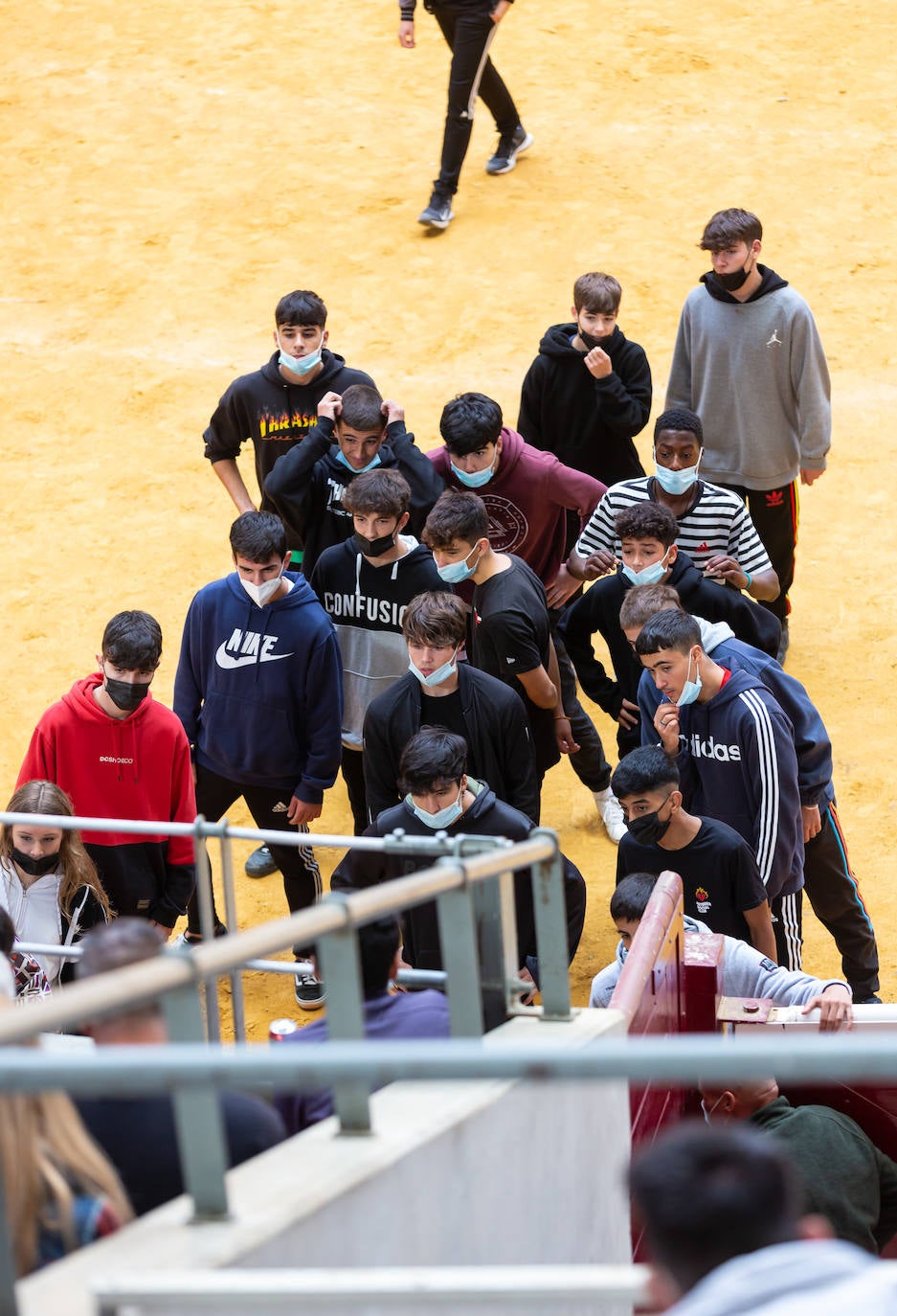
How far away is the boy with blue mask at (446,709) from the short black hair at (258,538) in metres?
0.56

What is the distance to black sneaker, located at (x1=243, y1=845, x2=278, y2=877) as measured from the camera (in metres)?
7.76

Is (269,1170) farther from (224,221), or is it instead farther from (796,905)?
(224,221)

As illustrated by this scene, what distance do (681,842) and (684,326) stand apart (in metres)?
3.30

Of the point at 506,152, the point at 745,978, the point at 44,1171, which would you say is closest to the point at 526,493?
the point at 745,978

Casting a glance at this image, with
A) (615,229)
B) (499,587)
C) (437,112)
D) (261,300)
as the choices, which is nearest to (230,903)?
(499,587)

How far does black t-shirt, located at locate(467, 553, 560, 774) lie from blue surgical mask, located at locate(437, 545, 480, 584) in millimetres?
98

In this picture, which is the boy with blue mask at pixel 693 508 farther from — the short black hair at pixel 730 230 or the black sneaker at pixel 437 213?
the black sneaker at pixel 437 213

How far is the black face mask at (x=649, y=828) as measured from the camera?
5508mm

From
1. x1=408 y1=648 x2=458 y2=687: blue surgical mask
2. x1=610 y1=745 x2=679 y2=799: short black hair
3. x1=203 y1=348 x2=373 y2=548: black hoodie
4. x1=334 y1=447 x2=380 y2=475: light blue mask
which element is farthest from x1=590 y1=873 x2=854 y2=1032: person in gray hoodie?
x1=203 y1=348 x2=373 y2=548: black hoodie

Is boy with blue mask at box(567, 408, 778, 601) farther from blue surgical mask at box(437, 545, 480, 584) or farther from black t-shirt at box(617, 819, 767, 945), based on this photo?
black t-shirt at box(617, 819, 767, 945)

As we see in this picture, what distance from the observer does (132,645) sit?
18.7 feet

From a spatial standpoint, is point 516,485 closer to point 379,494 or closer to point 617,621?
point 617,621

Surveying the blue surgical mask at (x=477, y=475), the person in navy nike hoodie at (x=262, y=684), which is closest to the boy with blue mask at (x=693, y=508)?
the blue surgical mask at (x=477, y=475)

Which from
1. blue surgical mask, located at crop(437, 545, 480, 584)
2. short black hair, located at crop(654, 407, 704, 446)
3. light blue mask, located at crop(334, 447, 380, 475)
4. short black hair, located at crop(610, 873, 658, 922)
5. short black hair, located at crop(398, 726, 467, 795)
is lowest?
short black hair, located at crop(610, 873, 658, 922)
